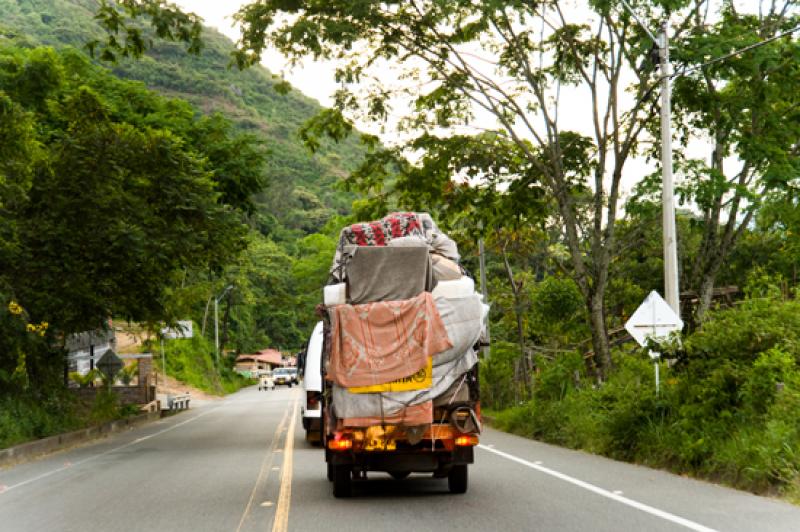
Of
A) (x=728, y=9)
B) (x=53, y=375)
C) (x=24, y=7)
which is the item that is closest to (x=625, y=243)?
(x=728, y=9)

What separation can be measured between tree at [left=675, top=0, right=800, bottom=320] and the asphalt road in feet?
23.5

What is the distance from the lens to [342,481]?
11.4 metres

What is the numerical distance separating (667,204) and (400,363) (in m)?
8.06

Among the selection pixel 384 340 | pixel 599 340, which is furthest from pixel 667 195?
pixel 384 340

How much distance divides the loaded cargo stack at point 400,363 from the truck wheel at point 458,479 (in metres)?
0.27

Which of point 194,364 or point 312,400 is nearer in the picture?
point 312,400

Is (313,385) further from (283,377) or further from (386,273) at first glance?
(283,377)

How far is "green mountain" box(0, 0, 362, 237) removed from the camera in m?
117

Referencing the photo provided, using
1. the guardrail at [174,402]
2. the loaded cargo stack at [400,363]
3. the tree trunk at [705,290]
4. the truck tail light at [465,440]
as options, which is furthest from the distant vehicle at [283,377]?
the truck tail light at [465,440]

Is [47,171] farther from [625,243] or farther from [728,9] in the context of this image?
[728,9]

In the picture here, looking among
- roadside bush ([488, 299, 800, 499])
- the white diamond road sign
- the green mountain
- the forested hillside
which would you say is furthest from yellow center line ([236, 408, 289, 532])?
the green mountain

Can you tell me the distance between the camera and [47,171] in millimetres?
22719

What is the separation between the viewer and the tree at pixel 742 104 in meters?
18.5

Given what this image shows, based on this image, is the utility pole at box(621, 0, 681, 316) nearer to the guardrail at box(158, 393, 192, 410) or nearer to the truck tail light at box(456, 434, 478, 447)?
the truck tail light at box(456, 434, 478, 447)
